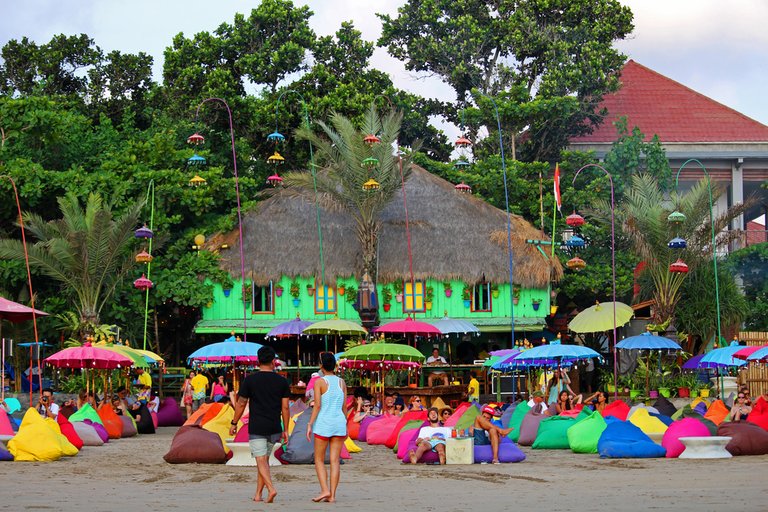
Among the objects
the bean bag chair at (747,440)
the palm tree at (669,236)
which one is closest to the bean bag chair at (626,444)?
the bean bag chair at (747,440)

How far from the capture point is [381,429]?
21.2 meters

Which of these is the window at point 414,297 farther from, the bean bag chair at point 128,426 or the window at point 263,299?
the bean bag chair at point 128,426

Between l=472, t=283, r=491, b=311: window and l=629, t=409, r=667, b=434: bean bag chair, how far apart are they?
1596 cm

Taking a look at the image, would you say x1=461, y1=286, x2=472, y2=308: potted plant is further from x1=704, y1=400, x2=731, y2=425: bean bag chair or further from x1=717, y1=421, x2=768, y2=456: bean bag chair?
x1=717, y1=421, x2=768, y2=456: bean bag chair

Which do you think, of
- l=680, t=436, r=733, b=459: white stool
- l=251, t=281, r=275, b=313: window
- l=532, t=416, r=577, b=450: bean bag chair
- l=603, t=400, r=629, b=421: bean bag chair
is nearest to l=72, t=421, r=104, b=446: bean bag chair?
l=532, t=416, r=577, b=450: bean bag chair

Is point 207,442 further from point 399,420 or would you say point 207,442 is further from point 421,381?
point 421,381

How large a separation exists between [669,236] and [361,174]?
822cm

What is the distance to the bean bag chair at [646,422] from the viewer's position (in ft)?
58.9

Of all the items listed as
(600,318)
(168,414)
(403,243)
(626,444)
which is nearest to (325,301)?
(403,243)

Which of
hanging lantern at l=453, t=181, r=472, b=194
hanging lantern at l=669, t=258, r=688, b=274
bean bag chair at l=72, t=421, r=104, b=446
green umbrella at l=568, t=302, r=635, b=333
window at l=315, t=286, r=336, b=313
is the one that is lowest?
bean bag chair at l=72, t=421, r=104, b=446

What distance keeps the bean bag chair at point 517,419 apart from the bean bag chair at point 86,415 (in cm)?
711

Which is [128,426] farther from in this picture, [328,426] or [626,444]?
[328,426]

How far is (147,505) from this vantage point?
11.1 m

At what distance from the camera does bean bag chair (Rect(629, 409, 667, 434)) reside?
17953 millimetres
